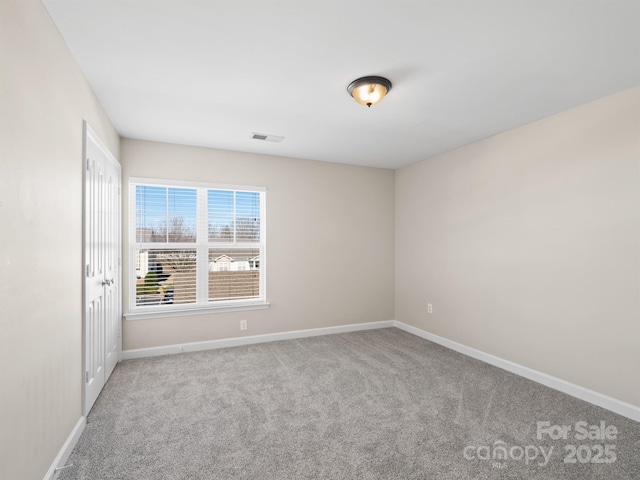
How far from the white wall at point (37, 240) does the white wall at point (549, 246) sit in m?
3.78

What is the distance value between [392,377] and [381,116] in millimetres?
2513

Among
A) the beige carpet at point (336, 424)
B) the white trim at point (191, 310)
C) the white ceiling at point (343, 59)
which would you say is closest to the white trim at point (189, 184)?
the white ceiling at point (343, 59)

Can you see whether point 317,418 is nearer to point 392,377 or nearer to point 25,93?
point 392,377

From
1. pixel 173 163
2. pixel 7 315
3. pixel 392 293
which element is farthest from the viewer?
pixel 392 293

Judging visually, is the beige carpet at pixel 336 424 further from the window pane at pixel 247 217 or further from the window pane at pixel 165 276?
the window pane at pixel 247 217

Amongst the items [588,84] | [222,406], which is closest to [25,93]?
[222,406]

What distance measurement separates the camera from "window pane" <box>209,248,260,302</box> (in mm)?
4125

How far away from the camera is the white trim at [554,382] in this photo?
Result: 248 cm

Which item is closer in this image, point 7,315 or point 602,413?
point 7,315

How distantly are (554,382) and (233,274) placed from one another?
11.8ft

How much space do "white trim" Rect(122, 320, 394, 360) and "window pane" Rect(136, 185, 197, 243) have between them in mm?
1259

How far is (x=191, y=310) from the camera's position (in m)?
3.94

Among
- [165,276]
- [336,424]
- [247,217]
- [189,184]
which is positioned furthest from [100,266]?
[336,424]

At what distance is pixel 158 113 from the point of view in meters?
2.98
